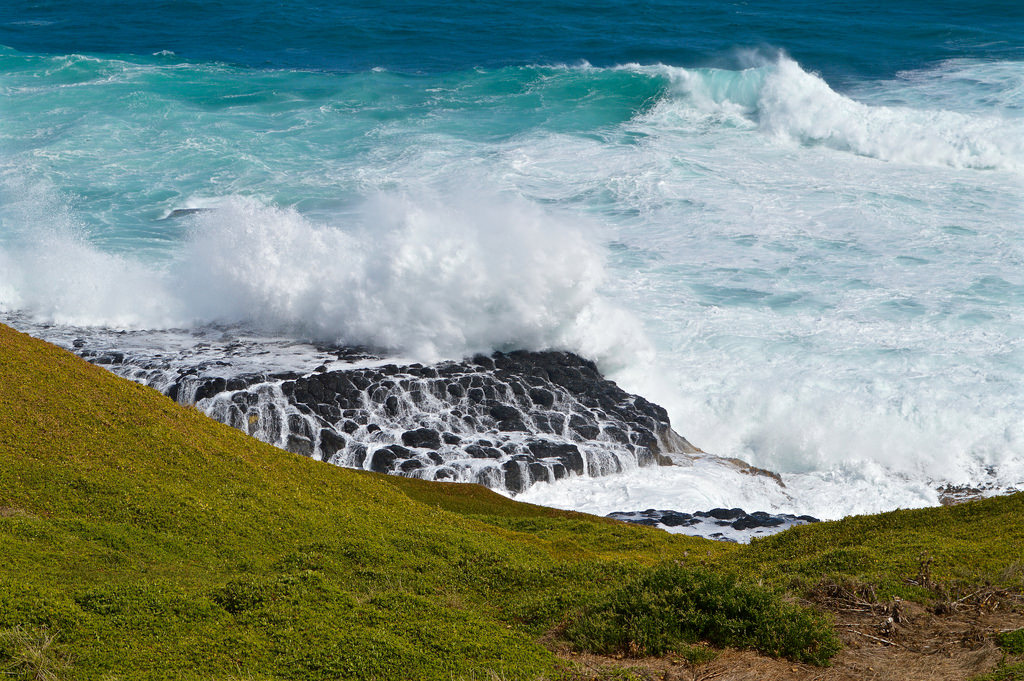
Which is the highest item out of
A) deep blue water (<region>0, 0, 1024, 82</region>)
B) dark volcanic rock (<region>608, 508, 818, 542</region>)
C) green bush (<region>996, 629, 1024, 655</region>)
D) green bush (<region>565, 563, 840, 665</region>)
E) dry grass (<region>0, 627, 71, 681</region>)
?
deep blue water (<region>0, 0, 1024, 82</region>)

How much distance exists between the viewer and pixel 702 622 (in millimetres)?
11664

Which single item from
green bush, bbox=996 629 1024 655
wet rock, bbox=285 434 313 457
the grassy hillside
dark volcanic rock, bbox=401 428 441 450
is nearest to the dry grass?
the grassy hillside

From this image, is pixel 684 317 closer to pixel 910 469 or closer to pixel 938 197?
pixel 910 469

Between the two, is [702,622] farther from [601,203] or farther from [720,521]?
[601,203]

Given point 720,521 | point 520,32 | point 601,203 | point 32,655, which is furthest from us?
point 520,32

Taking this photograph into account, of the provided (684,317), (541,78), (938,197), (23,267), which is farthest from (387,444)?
(541,78)

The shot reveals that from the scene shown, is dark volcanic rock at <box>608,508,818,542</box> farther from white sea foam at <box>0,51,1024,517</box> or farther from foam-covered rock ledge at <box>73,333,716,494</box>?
foam-covered rock ledge at <box>73,333,716,494</box>

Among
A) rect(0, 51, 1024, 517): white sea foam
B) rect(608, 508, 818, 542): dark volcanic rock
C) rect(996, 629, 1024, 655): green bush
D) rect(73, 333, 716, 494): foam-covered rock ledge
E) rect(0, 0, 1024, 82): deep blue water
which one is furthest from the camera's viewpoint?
rect(0, 0, 1024, 82): deep blue water

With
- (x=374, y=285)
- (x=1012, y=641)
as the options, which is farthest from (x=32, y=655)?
(x=374, y=285)

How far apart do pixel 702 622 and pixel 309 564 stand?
6.02 metres

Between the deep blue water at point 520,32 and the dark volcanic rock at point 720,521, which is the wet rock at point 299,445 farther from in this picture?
the deep blue water at point 520,32

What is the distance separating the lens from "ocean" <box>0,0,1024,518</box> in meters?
30.5

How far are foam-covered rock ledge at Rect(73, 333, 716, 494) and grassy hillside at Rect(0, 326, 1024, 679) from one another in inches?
172

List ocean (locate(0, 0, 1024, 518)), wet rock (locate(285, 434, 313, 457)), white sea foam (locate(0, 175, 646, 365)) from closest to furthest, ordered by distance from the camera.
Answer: wet rock (locate(285, 434, 313, 457)), ocean (locate(0, 0, 1024, 518)), white sea foam (locate(0, 175, 646, 365))
